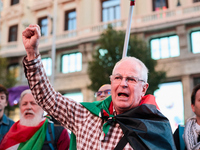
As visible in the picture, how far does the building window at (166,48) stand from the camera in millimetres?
14789

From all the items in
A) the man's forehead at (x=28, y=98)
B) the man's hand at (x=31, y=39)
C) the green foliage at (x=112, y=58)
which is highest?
the green foliage at (x=112, y=58)

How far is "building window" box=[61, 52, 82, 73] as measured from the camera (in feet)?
56.8

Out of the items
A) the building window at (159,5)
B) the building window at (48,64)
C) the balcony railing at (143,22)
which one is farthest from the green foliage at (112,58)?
the building window at (48,64)

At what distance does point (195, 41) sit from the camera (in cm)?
1455

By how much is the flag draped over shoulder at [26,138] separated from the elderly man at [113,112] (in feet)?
3.19

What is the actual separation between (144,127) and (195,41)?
13.8m

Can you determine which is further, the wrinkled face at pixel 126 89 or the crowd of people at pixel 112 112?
the wrinkled face at pixel 126 89

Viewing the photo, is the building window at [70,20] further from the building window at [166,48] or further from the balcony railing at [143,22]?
the building window at [166,48]

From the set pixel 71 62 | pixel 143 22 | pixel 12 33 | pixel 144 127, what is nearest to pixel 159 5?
pixel 143 22

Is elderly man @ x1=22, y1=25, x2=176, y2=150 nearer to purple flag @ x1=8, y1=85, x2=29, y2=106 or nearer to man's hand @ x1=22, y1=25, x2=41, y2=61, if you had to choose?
man's hand @ x1=22, y1=25, x2=41, y2=61

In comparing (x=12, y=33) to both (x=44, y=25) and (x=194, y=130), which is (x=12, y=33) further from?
(x=194, y=130)

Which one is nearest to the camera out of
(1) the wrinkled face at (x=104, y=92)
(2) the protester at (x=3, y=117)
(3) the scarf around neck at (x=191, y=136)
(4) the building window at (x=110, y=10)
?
(3) the scarf around neck at (x=191, y=136)

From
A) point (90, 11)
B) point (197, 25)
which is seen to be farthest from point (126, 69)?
point (90, 11)

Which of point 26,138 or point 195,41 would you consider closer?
point 26,138
